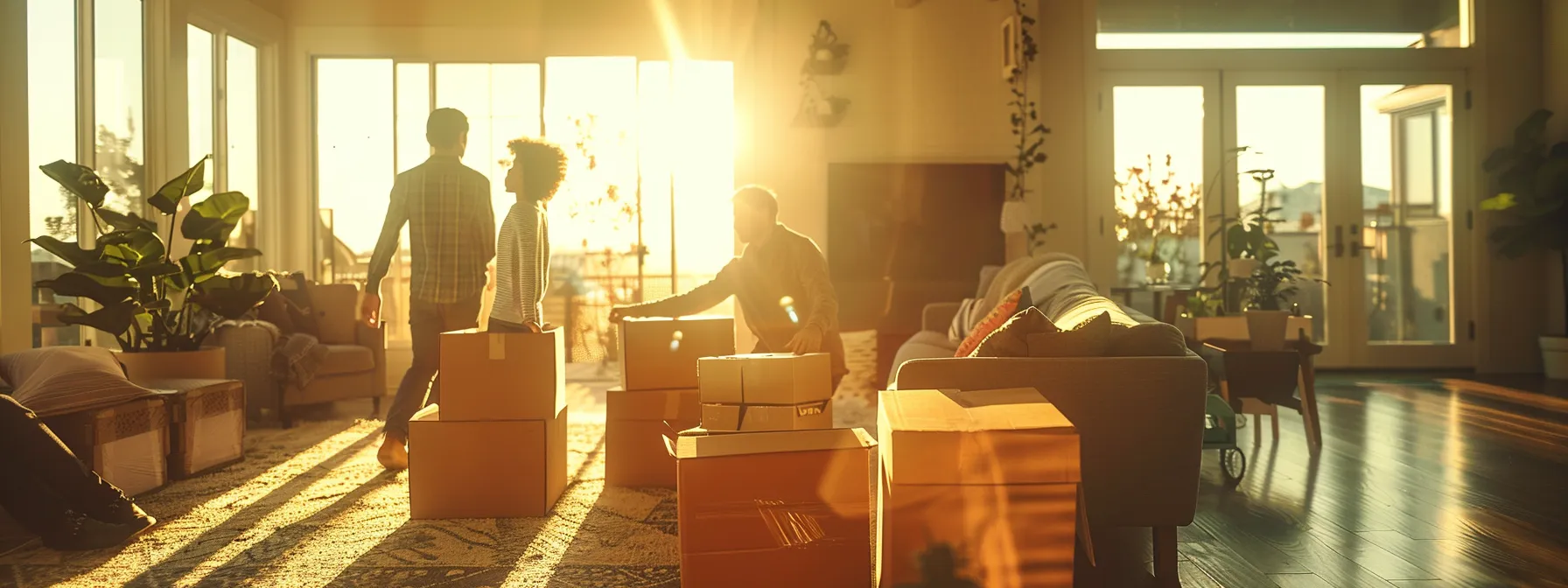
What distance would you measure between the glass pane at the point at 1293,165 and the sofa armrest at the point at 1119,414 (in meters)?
5.66

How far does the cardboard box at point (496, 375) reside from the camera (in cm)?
319

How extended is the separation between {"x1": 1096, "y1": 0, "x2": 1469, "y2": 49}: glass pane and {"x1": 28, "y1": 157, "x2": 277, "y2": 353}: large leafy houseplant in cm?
579

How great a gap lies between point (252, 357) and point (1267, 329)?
4736mm

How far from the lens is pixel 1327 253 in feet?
24.9

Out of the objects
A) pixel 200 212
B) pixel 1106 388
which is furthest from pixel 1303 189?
pixel 200 212

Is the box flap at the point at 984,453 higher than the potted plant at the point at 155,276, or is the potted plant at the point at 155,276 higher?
the potted plant at the point at 155,276

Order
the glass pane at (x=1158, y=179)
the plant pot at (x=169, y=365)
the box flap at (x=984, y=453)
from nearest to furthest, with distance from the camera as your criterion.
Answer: the box flap at (x=984, y=453) → the plant pot at (x=169, y=365) → the glass pane at (x=1158, y=179)

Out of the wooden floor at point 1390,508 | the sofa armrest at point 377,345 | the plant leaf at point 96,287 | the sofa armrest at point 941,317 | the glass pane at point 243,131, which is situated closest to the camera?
the wooden floor at point 1390,508

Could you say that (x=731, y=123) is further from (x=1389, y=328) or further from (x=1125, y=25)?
(x=1389, y=328)

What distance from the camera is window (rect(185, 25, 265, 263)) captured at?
6.20m

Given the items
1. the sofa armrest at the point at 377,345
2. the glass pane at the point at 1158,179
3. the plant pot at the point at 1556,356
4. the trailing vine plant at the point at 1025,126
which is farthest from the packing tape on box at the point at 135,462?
the plant pot at the point at 1556,356

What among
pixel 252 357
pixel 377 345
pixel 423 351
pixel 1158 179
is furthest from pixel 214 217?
pixel 1158 179

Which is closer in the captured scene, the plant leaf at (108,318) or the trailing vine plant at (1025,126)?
the plant leaf at (108,318)

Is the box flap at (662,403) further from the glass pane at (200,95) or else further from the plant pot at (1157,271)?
the plant pot at (1157,271)
